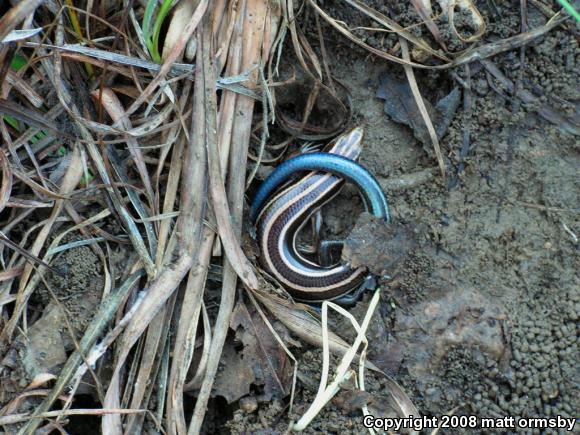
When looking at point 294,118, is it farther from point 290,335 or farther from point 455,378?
point 455,378

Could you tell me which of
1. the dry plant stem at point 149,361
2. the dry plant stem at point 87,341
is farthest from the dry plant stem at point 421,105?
the dry plant stem at point 87,341

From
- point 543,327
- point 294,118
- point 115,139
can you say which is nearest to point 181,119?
point 115,139

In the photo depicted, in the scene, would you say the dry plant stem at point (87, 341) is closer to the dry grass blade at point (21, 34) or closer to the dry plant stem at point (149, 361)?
the dry plant stem at point (149, 361)

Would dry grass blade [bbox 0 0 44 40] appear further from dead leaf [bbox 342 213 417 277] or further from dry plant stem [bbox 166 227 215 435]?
dead leaf [bbox 342 213 417 277]

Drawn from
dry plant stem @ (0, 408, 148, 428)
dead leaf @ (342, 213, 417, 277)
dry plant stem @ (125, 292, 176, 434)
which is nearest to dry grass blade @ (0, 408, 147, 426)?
dry plant stem @ (0, 408, 148, 428)

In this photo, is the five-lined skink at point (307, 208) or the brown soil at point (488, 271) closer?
the brown soil at point (488, 271)
